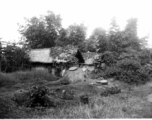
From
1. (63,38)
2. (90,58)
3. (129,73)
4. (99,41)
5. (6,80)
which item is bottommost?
(6,80)

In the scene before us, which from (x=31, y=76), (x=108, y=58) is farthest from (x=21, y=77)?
(x=108, y=58)

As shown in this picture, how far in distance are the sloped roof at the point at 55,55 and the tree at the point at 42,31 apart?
471 inches

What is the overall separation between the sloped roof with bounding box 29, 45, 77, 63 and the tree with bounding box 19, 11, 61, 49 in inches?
471

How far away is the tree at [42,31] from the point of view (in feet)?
107

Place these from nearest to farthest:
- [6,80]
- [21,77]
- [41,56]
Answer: [6,80] → [21,77] → [41,56]

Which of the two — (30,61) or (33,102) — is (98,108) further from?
(30,61)

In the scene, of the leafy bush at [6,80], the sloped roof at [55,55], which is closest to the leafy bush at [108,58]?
the sloped roof at [55,55]

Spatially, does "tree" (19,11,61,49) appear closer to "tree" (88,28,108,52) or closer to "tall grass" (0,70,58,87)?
"tree" (88,28,108,52)

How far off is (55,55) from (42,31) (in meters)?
14.7

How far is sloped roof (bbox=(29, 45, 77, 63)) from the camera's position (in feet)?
62.8

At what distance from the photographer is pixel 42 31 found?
3247 cm

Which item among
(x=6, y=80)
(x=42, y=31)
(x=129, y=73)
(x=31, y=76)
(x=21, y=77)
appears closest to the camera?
(x=6, y=80)

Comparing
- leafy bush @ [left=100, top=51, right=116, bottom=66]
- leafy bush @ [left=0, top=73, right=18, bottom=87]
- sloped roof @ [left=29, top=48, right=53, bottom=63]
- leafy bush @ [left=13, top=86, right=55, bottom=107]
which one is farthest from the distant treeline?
leafy bush @ [left=13, top=86, right=55, bottom=107]

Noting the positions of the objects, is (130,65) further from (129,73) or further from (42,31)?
(42,31)
